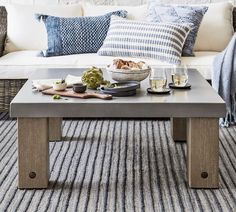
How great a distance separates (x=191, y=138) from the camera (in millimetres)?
2445

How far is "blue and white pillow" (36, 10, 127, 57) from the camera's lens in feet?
13.3

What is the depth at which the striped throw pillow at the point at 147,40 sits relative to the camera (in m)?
3.85

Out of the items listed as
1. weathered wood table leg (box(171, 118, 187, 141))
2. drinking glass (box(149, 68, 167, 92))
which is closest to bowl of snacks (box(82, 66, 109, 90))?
drinking glass (box(149, 68, 167, 92))

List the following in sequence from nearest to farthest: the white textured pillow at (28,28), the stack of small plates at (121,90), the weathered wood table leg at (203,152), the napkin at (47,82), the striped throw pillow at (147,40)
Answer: the weathered wood table leg at (203,152) → the stack of small plates at (121,90) → the napkin at (47,82) → the striped throw pillow at (147,40) → the white textured pillow at (28,28)

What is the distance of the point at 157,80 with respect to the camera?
8.73 feet

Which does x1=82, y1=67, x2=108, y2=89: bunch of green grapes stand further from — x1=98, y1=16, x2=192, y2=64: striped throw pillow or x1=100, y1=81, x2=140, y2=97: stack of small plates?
x1=98, y1=16, x2=192, y2=64: striped throw pillow

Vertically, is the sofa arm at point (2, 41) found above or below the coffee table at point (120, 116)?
above

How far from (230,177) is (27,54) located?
2015mm

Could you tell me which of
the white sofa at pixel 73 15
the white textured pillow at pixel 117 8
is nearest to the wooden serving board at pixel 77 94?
the white sofa at pixel 73 15

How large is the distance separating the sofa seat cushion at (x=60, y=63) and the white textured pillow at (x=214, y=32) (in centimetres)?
31

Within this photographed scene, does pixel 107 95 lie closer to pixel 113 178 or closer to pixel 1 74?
pixel 113 178

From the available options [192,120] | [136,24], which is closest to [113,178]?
[192,120]

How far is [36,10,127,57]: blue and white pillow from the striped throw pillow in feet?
0.42

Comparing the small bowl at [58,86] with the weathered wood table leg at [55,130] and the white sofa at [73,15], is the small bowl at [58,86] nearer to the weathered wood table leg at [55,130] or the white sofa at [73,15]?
the weathered wood table leg at [55,130]
